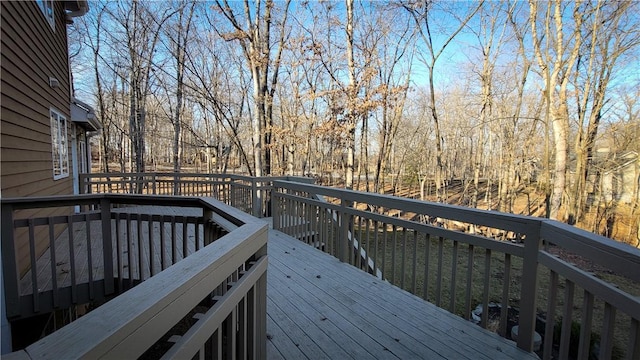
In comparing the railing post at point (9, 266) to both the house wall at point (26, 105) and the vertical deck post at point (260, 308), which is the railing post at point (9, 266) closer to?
the house wall at point (26, 105)

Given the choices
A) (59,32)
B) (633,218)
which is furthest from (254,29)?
(633,218)

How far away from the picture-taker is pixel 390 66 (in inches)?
557

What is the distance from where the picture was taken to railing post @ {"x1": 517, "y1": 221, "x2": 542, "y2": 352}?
2092 millimetres

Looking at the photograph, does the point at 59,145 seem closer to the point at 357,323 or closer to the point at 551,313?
the point at 357,323

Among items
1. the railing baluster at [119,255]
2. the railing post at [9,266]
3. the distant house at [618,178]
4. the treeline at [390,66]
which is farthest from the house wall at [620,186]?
the railing post at [9,266]

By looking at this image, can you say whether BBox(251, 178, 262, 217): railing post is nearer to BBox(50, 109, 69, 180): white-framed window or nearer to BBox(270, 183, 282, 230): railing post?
BBox(270, 183, 282, 230): railing post

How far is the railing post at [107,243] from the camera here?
10.3ft

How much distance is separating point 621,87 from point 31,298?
59.0ft

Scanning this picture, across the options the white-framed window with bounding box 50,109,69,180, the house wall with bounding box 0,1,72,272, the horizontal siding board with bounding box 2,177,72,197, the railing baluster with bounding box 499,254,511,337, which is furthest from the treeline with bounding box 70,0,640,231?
the railing baluster with bounding box 499,254,511,337

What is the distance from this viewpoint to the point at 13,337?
338 cm

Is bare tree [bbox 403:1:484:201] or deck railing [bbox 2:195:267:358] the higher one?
bare tree [bbox 403:1:484:201]

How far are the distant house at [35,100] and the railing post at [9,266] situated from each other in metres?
0.14

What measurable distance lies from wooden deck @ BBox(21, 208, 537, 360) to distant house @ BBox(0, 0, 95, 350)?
1.49m

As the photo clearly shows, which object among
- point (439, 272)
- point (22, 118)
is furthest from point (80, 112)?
point (439, 272)
